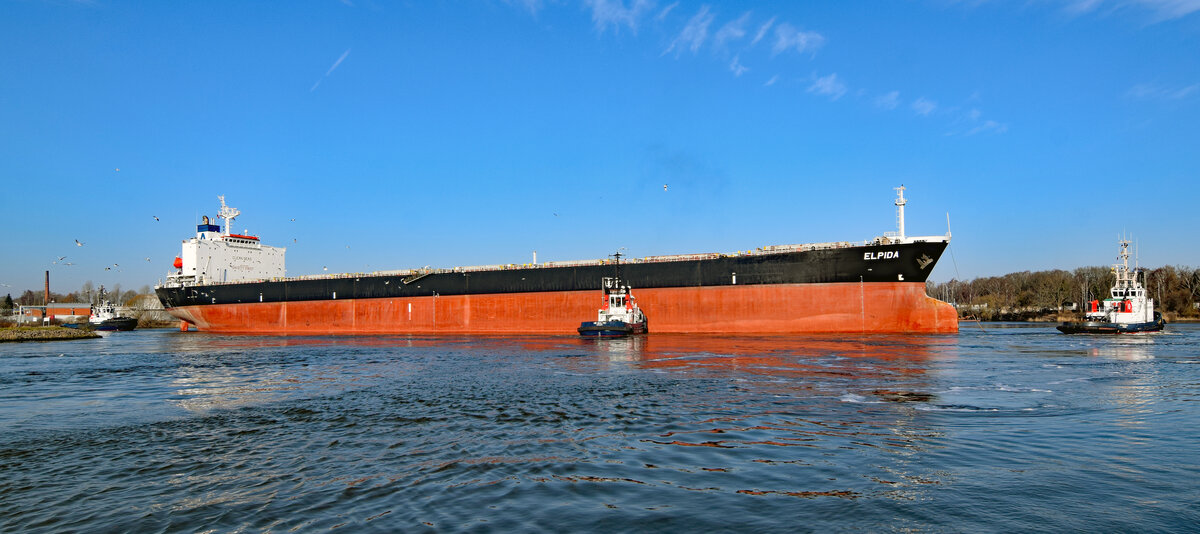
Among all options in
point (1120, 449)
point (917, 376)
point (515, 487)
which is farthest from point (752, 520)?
point (917, 376)

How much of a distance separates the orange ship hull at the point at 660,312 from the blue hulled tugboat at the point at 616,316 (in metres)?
1.56

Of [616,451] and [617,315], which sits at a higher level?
[617,315]

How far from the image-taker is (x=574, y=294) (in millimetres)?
39562

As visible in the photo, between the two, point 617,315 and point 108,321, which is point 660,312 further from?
point 108,321

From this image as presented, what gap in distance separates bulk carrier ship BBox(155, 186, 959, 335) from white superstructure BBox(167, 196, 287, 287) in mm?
98

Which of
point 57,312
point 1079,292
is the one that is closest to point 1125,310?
point 1079,292

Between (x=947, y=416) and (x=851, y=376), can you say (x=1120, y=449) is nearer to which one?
(x=947, y=416)

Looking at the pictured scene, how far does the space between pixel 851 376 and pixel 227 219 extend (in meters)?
56.4

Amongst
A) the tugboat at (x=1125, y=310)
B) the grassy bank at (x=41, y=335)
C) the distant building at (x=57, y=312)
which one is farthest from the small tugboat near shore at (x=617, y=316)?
the distant building at (x=57, y=312)

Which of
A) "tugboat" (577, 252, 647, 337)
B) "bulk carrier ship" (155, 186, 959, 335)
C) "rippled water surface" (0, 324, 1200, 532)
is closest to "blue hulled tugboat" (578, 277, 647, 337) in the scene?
"tugboat" (577, 252, 647, 337)

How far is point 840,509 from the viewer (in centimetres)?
598

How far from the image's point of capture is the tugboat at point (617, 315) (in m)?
33.7

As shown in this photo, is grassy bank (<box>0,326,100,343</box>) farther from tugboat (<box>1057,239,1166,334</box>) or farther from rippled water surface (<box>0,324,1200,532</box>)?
tugboat (<box>1057,239,1166,334</box>)

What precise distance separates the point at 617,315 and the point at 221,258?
Answer: 3915 centimetres
